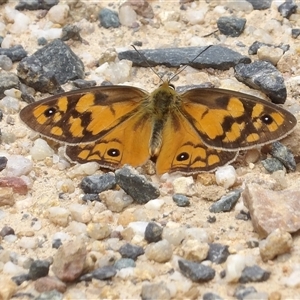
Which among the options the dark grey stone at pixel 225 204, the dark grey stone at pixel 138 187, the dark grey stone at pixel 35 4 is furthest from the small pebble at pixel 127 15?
the dark grey stone at pixel 225 204

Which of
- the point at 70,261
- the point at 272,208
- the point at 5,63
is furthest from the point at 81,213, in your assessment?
the point at 5,63

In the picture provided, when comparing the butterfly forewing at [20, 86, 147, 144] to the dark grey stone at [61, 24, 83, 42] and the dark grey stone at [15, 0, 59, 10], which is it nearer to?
the dark grey stone at [61, 24, 83, 42]

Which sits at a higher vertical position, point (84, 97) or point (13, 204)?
point (84, 97)

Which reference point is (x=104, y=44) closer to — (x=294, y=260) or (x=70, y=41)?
(x=70, y=41)

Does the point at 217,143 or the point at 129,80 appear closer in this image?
the point at 217,143

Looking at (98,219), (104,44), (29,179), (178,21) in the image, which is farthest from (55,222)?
(178,21)

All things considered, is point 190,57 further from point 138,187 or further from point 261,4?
point 138,187
